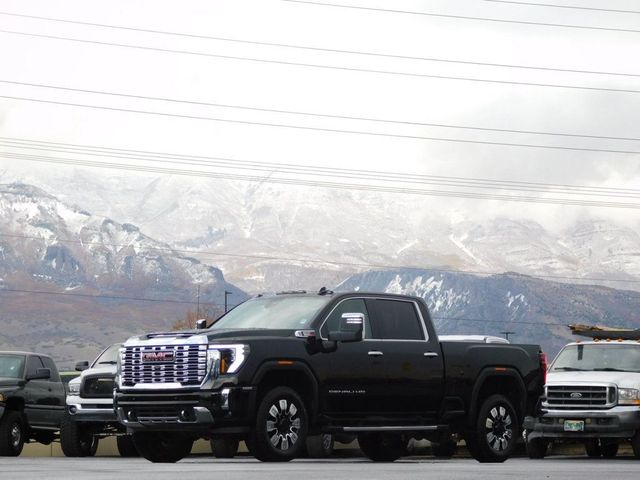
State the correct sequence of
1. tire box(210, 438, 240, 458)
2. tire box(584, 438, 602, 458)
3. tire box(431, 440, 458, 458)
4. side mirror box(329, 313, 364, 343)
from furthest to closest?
tire box(584, 438, 602, 458) → tire box(431, 440, 458, 458) → tire box(210, 438, 240, 458) → side mirror box(329, 313, 364, 343)

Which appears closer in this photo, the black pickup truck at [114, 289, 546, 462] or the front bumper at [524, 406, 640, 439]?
the black pickup truck at [114, 289, 546, 462]

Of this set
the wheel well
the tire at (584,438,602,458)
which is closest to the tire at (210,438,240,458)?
the tire at (584,438,602,458)

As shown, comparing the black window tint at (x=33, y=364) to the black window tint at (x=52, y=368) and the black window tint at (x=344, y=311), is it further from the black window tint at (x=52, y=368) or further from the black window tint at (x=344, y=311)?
the black window tint at (x=344, y=311)

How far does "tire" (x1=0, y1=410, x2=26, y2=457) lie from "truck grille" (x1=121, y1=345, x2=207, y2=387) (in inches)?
360

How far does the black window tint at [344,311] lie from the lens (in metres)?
19.5

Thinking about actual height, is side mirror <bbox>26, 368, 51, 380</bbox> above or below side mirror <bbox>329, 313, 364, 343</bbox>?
below

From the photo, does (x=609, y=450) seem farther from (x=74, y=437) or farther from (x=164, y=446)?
(x=164, y=446)

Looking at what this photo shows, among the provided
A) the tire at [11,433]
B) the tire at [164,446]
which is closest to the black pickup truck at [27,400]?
the tire at [11,433]

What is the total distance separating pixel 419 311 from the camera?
20984 mm

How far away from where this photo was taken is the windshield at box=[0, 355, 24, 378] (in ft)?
96.5

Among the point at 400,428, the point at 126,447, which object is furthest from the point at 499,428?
the point at 126,447

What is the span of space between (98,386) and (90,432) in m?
0.96

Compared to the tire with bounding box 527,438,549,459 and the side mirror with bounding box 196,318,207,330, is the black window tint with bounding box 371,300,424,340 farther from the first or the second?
the tire with bounding box 527,438,549,459

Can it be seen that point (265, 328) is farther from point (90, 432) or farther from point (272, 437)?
point (90, 432)
